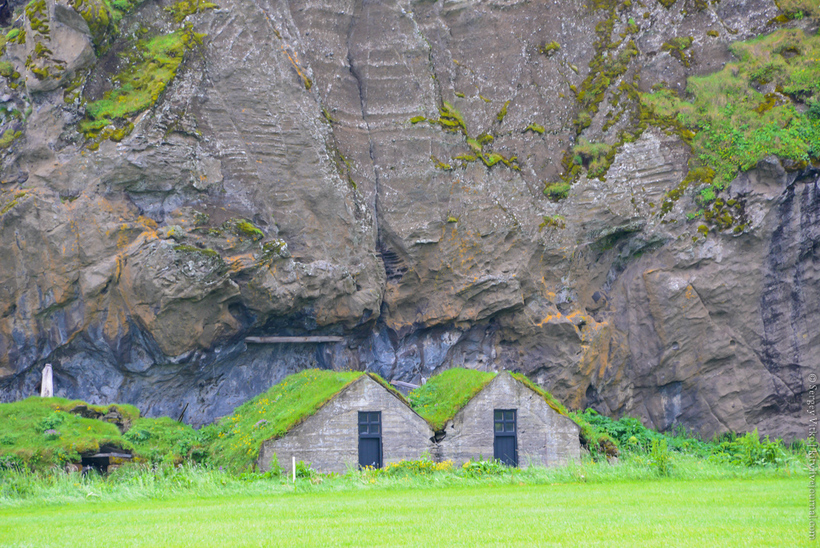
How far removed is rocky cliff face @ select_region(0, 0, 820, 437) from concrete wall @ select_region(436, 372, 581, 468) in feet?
18.1

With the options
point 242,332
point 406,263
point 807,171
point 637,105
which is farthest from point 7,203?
point 807,171

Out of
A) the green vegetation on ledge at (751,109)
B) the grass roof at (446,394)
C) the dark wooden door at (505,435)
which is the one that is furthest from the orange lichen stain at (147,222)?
the green vegetation on ledge at (751,109)

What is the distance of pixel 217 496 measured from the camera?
15.7 metres

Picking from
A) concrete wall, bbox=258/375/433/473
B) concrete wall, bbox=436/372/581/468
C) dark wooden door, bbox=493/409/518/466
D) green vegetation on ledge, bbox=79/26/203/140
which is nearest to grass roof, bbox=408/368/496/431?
concrete wall, bbox=436/372/581/468

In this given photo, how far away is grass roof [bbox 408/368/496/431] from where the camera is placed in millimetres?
23703

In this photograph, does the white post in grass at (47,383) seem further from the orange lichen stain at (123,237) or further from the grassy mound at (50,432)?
the orange lichen stain at (123,237)

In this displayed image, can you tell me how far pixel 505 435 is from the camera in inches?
944

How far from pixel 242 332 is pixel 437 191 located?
29.1 ft

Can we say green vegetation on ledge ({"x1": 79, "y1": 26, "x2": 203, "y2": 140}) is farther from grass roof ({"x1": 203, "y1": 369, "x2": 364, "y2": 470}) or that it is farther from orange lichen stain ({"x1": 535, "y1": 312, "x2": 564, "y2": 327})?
orange lichen stain ({"x1": 535, "y1": 312, "x2": 564, "y2": 327})

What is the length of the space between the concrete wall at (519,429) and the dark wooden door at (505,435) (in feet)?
0.48

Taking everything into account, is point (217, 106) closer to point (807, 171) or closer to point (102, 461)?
→ point (102, 461)

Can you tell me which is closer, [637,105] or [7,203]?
[7,203]

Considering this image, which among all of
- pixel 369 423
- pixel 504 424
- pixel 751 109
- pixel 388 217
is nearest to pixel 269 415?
pixel 369 423

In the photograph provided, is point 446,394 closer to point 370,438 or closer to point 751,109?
point 370,438
